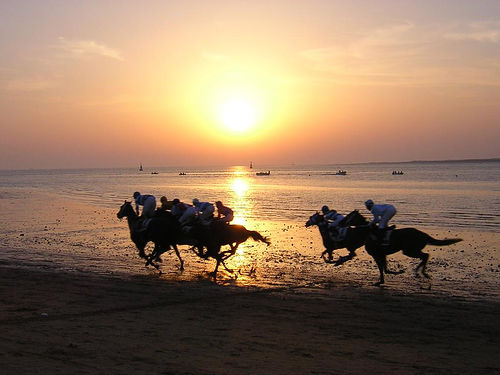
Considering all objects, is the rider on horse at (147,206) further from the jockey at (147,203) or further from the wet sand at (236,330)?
the wet sand at (236,330)

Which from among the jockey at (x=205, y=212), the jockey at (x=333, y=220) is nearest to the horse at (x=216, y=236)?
the jockey at (x=205, y=212)

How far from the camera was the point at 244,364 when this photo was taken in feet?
27.7

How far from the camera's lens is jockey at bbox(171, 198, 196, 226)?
57.3 feet

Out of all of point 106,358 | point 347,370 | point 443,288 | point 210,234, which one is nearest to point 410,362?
point 347,370

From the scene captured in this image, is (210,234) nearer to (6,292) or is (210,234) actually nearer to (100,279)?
(100,279)

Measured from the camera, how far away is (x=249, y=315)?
11.7m

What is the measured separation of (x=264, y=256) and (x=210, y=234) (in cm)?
343

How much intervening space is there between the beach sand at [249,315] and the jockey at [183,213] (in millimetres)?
1548

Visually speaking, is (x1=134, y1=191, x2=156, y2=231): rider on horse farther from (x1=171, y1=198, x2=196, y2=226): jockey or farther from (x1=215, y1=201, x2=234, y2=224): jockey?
(x1=215, y1=201, x2=234, y2=224): jockey

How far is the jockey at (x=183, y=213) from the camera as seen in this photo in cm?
1747

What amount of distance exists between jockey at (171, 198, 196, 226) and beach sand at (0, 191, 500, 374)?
1548 mm

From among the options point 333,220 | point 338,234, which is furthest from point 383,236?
point 333,220

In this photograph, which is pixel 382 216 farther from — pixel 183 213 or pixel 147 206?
pixel 147 206

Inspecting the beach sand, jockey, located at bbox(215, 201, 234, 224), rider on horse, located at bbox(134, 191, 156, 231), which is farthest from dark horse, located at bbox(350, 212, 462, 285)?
rider on horse, located at bbox(134, 191, 156, 231)
